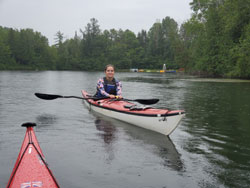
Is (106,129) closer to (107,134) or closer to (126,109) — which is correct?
(107,134)

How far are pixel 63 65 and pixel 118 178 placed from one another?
3907 inches

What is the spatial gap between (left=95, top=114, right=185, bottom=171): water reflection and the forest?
1138 inches

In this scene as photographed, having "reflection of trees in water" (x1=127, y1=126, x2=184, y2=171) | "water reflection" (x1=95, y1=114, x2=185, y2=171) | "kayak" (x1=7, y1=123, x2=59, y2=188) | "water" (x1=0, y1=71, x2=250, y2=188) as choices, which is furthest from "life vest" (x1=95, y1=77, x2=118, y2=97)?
"kayak" (x1=7, y1=123, x2=59, y2=188)

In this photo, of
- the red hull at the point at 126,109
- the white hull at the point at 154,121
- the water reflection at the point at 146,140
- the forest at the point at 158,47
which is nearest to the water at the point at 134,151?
the water reflection at the point at 146,140

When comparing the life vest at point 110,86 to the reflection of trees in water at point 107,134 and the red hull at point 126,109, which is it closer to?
the red hull at point 126,109

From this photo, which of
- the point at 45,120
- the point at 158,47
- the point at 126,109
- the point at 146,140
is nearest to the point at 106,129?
the point at 126,109

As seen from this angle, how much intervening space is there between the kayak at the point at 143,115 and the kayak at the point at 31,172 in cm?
370

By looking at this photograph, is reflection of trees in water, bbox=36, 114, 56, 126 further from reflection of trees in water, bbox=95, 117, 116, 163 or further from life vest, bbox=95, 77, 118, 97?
life vest, bbox=95, 77, 118, 97

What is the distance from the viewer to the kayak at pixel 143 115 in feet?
23.6

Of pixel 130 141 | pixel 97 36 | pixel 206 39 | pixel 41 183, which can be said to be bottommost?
pixel 130 141

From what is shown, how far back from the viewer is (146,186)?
461 centimetres

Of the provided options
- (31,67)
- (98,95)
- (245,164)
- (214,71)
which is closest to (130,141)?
(245,164)

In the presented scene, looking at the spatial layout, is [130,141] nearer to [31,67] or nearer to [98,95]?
[98,95]

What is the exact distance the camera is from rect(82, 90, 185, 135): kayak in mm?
7195
